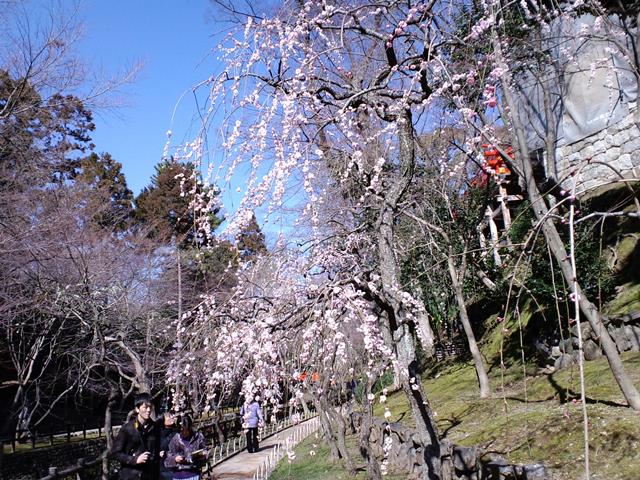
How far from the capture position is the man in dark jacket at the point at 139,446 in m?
4.37

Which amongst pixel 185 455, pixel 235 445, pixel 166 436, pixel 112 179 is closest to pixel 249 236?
pixel 166 436

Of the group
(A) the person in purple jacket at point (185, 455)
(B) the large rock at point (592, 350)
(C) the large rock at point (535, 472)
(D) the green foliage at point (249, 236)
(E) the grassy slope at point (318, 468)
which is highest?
(D) the green foliage at point (249, 236)

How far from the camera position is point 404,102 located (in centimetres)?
447

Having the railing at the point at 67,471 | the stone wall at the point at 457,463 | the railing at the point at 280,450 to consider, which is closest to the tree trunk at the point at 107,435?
the railing at the point at 67,471

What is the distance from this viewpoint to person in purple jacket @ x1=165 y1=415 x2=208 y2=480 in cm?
523

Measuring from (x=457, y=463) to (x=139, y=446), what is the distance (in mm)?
3297

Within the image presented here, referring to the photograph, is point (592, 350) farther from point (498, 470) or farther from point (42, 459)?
point (42, 459)

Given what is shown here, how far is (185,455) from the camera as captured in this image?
5258 mm

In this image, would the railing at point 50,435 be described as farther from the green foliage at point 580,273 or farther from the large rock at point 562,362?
the green foliage at point 580,273

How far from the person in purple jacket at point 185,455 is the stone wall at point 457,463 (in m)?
2.05

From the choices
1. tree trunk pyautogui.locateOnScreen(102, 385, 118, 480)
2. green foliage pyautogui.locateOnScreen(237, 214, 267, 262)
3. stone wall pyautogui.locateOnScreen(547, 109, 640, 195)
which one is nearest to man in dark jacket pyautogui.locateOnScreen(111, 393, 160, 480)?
tree trunk pyautogui.locateOnScreen(102, 385, 118, 480)

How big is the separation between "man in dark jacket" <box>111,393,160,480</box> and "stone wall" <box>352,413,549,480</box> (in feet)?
7.89

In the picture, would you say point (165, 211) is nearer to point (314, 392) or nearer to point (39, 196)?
point (39, 196)

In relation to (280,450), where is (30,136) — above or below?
above
